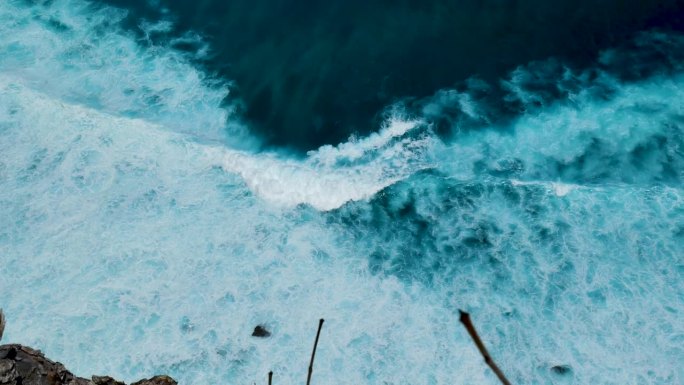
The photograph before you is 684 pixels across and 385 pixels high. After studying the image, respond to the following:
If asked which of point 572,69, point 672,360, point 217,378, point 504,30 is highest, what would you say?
point 504,30

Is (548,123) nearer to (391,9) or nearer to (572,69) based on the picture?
(572,69)

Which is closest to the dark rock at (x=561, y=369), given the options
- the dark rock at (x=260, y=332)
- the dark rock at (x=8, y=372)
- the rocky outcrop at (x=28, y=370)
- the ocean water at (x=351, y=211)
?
the ocean water at (x=351, y=211)

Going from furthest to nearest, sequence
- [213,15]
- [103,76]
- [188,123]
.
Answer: [213,15] < [103,76] < [188,123]

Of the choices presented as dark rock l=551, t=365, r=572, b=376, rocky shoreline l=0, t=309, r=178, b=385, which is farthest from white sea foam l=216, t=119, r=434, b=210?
rocky shoreline l=0, t=309, r=178, b=385

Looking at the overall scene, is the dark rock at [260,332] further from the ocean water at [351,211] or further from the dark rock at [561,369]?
the dark rock at [561,369]

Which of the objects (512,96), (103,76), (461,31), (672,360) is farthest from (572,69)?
(103,76)

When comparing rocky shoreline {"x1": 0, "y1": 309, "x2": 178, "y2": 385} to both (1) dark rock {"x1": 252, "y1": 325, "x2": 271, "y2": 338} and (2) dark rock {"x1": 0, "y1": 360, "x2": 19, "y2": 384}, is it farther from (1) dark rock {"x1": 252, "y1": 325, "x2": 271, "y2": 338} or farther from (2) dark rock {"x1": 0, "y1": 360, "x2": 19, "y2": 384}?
(1) dark rock {"x1": 252, "y1": 325, "x2": 271, "y2": 338}

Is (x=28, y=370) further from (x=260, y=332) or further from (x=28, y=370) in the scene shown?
(x=260, y=332)
